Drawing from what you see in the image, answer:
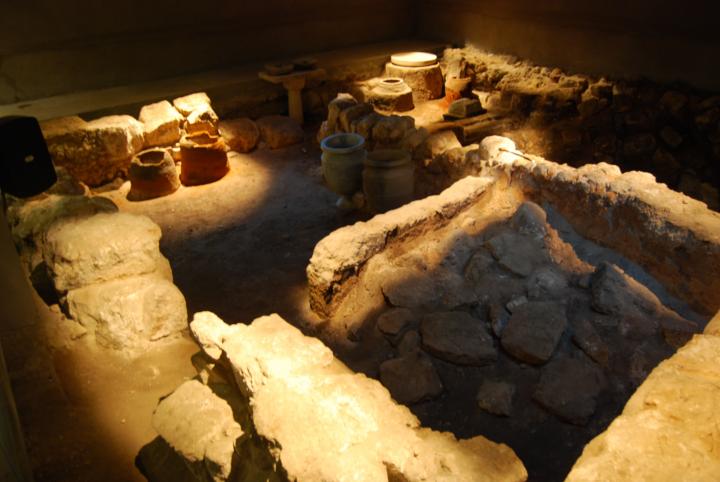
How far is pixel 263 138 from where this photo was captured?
8.57 m

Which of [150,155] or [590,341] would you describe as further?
[150,155]

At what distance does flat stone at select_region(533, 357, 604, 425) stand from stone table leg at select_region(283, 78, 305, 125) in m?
6.76

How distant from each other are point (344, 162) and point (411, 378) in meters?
3.30

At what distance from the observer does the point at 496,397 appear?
3.25 metres

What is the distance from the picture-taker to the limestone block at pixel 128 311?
10.00 feet

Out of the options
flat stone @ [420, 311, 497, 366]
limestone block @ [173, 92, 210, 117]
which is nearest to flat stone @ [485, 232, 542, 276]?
flat stone @ [420, 311, 497, 366]

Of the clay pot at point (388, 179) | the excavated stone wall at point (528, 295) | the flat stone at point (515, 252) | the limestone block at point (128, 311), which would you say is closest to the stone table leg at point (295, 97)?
the clay pot at point (388, 179)

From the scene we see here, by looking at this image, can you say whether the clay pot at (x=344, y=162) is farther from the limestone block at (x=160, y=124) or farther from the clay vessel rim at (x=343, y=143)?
the limestone block at (x=160, y=124)

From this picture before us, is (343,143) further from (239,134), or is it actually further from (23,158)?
(23,158)

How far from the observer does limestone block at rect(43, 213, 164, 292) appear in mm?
3234

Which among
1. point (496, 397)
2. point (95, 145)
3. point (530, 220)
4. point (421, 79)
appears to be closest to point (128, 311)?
point (496, 397)

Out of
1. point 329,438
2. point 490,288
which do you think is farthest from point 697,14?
point 329,438

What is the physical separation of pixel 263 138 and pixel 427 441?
7.21 metres

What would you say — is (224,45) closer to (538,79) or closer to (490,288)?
(538,79)
